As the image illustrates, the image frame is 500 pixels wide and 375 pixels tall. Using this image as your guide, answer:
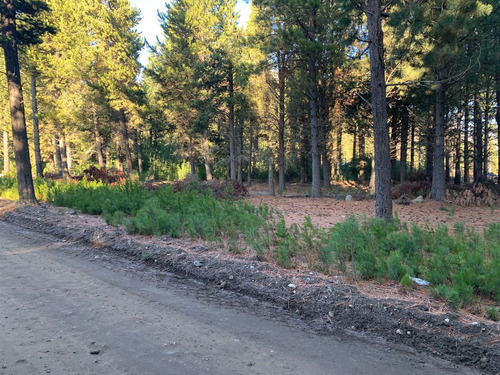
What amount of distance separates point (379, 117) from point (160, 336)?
7329 millimetres

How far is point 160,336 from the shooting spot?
3.83 metres

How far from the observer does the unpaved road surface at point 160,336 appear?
3266mm

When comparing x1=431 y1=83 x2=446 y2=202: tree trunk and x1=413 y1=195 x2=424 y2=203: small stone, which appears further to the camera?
x1=413 y1=195 x2=424 y2=203: small stone

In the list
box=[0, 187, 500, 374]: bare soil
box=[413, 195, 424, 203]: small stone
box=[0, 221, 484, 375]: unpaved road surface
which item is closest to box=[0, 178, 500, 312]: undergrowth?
box=[0, 187, 500, 374]: bare soil

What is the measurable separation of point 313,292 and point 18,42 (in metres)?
16.2

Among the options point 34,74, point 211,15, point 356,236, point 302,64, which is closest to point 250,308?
point 356,236

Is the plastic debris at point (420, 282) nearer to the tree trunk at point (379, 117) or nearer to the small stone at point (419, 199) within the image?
the tree trunk at point (379, 117)

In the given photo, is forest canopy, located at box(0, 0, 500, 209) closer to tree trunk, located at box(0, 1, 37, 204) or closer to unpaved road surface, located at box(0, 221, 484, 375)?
tree trunk, located at box(0, 1, 37, 204)

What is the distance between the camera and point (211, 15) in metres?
22.7

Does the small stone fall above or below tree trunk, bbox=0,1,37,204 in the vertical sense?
below

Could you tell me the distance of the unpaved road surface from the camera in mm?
3266

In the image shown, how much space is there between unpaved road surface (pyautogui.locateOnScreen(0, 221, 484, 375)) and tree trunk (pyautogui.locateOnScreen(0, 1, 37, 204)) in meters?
9.34

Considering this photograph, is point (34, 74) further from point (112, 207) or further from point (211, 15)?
point (112, 207)

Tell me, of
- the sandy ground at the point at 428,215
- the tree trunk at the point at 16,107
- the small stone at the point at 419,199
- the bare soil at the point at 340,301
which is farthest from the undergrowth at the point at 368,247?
the small stone at the point at 419,199
